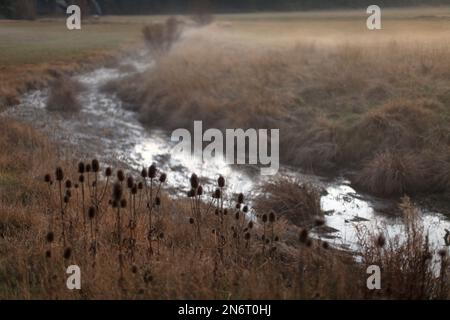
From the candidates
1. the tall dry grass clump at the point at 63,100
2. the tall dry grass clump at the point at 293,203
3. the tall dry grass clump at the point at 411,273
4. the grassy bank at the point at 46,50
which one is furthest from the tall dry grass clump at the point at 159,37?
the tall dry grass clump at the point at 411,273

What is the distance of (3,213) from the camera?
6.01 metres

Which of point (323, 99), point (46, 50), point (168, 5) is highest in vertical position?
point (168, 5)

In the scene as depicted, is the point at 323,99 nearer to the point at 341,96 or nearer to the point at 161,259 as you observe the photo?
the point at 341,96

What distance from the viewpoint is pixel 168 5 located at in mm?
38219

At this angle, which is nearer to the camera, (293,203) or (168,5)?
(293,203)

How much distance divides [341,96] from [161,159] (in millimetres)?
5453

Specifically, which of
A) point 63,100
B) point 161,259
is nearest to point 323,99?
point 63,100

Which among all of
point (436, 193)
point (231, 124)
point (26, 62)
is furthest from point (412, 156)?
point (26, 62)

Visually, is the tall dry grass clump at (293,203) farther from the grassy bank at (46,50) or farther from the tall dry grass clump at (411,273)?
the grassy bank at (46,50)

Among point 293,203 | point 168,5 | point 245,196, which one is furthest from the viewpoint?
point 168,5

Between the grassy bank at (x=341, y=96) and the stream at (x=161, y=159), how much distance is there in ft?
2.22

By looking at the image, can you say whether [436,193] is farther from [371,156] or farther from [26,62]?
[26,62]
